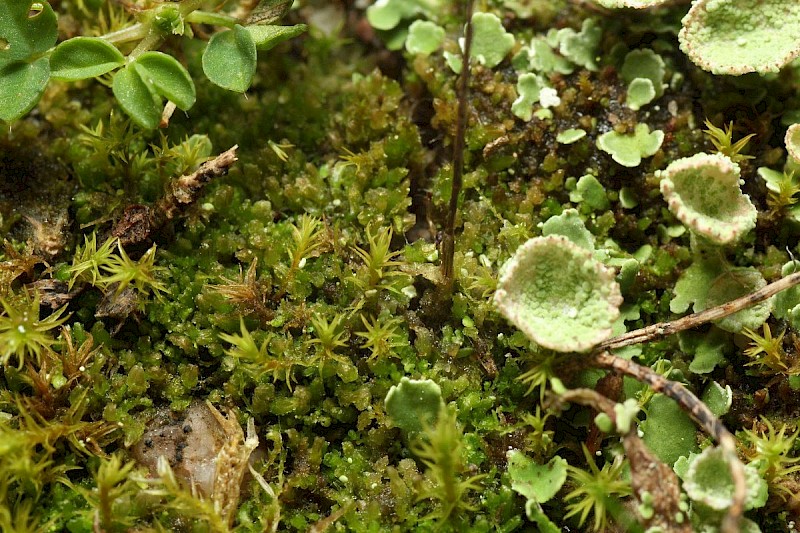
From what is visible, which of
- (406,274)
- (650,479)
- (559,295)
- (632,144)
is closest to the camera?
(650,479)

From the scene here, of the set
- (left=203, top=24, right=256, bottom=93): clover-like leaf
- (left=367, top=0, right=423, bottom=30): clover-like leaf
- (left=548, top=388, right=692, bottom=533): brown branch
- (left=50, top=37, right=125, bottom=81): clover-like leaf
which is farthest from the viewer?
(left=367, top=0, right=423, bottom=30): clover-like leaf

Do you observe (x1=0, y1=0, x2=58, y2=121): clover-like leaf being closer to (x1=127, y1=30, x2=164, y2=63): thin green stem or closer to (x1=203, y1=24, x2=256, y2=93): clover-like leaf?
(x1=127, y1=30, x2=164, y2=63): thin green stem

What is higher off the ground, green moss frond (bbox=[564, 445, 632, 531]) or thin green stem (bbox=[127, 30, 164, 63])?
thin green stem (bbox=[127, 30, 164, 63])

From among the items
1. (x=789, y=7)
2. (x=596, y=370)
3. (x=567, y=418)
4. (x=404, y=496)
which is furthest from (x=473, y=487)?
(x=789, y=7)

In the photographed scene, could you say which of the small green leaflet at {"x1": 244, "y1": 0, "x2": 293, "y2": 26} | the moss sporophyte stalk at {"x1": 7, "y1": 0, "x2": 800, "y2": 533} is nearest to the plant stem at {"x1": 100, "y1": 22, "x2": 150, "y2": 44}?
the moss sporophyte stalk at {"x1": 7, "y1": 0, "x2": 800, "y2": 533}

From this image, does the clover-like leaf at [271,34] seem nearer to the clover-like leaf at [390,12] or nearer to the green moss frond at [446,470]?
the clover-like leaf at [390,12]

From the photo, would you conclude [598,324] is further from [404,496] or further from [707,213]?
[404,496]

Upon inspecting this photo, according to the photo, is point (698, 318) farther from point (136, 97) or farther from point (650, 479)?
point (136, 97)

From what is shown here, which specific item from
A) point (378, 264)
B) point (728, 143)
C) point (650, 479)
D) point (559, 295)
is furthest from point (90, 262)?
point (728, 143)
